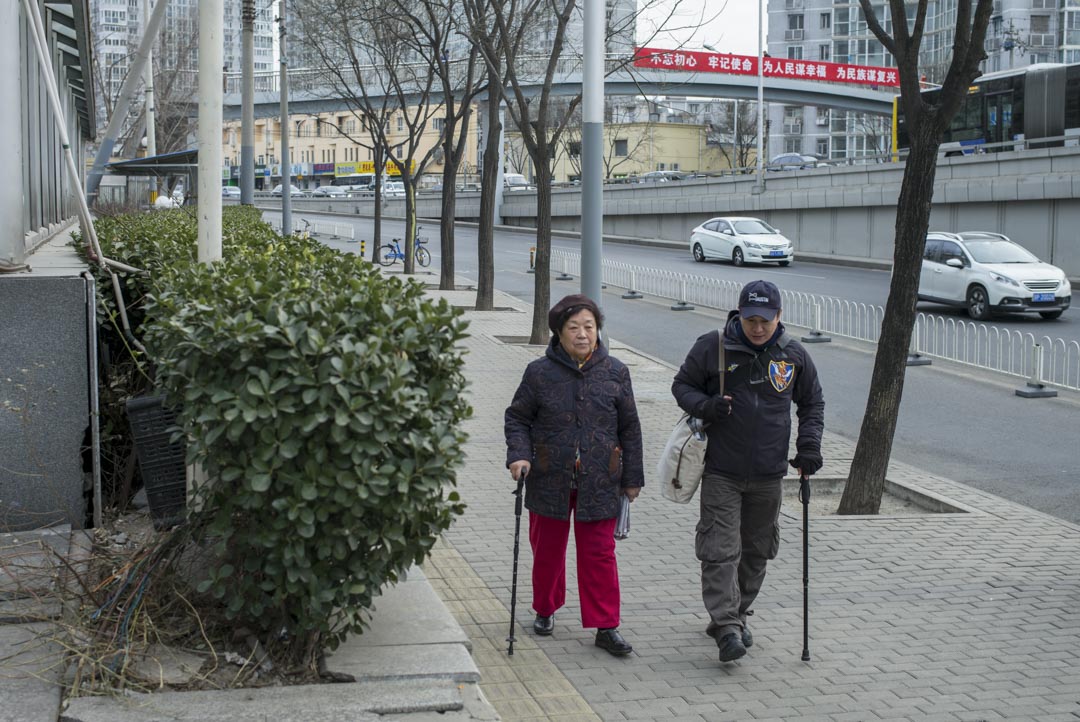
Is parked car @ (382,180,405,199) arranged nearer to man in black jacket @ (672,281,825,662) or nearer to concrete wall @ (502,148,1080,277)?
concrete wall @ (502,148,1080,277)

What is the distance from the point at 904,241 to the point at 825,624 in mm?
3704

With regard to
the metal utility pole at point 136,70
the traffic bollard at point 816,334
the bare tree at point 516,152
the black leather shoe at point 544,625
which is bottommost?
the black leather shoe at point 544,625

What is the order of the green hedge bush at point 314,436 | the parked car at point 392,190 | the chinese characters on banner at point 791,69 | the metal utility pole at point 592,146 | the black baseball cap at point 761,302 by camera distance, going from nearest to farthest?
the green hedge bush at point 314,436, the black baseball cap at point 761,302, the metal utility pole at point 592,146, the chinese characters on banner at point 791,69, the parked car at point 392,190

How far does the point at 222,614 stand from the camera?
4.74 m

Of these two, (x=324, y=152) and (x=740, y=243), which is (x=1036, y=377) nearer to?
(x=740, y=243)

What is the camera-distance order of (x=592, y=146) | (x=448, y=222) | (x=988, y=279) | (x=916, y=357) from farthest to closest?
(x=448, y=222) < (x=988, y=279) < (x=916, y=357) < (x=592, y=146)

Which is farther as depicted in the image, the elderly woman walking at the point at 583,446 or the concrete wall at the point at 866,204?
the concrete wall at the point at 866,204

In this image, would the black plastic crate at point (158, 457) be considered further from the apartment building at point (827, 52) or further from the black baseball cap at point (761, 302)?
the apartment building at point (827, 52)

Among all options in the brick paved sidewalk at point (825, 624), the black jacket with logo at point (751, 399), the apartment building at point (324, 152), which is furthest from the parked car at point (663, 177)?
the black jacket with logo at point (751, 399)

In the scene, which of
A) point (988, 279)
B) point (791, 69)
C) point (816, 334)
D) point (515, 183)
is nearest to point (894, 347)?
point (816, 334)

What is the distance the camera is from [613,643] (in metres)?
5.71

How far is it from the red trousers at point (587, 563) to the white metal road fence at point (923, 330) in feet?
36.0

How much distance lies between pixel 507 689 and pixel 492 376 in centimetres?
1013

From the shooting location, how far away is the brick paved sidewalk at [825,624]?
205 inches
